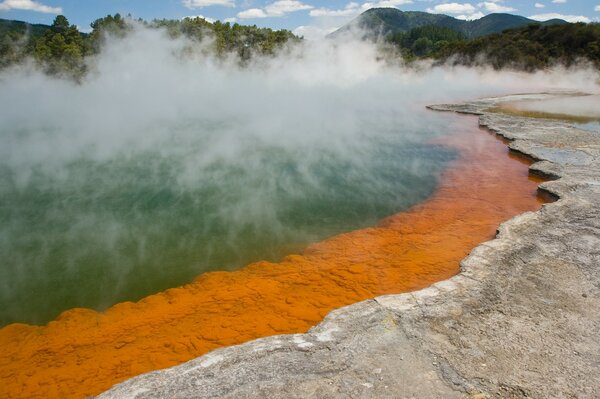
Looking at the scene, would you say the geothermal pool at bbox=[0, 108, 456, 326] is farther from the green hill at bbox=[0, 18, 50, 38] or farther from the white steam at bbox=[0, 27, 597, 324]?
the green hill at bbox=[0, 18, 50, 38]

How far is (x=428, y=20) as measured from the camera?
176500 millimetres

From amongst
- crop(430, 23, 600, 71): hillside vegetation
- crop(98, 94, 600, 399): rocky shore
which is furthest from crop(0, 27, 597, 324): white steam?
crop(430, 23, 600, 71): hillside vegetation

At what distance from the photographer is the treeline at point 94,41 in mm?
25641

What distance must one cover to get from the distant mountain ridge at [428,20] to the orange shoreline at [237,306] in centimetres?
15316

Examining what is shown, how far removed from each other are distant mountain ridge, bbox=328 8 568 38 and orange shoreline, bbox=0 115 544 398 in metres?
153

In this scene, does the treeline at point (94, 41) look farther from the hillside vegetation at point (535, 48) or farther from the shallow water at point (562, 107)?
the shallow water at point (562, 107)

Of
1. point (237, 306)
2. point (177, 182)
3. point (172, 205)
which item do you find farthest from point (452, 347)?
point (177, 182)

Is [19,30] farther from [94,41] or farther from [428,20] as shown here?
[428,20]

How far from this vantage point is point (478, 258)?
12.6 ft

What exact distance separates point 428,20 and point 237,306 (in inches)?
7816

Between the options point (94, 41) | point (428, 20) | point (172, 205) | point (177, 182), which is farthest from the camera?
point (428, 20)

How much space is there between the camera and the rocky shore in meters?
2.41

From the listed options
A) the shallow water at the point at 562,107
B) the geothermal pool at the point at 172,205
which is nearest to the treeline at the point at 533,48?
the shallow water at the point at 562,107

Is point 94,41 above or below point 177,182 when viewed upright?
above
